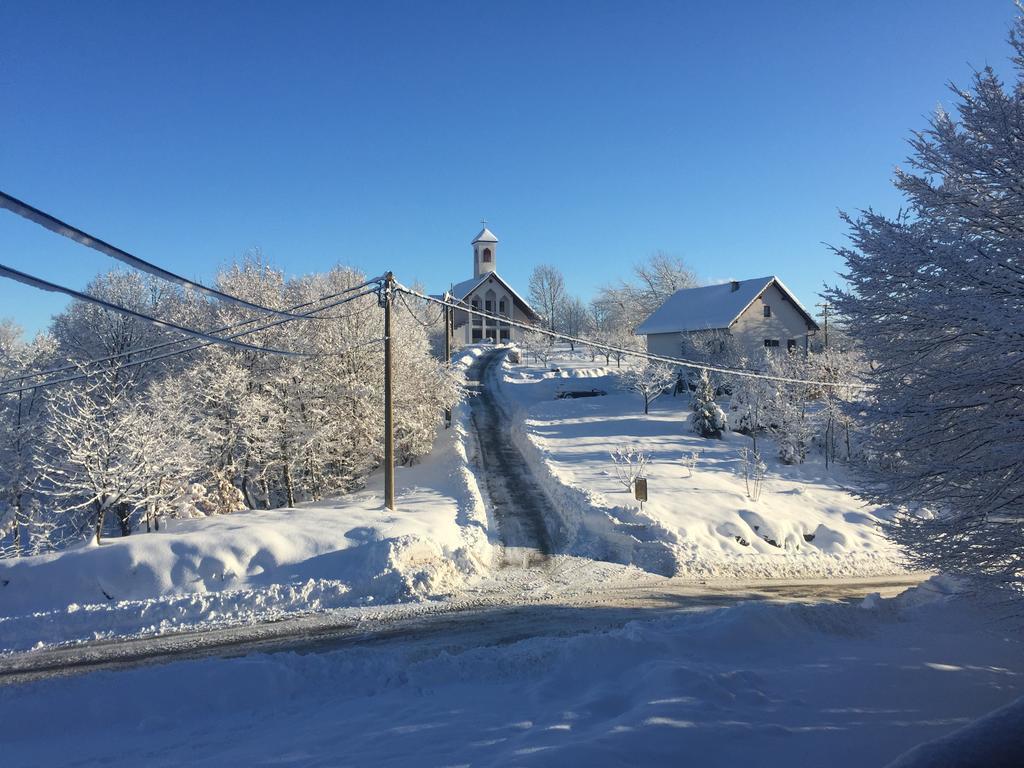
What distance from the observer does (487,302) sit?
208 ft

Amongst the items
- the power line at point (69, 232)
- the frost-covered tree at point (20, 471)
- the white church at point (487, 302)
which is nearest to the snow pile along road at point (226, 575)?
the power line at point (69, 232)

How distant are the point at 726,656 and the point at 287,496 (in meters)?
18.6

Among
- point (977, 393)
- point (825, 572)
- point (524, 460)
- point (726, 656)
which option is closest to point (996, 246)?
point (977, 393)

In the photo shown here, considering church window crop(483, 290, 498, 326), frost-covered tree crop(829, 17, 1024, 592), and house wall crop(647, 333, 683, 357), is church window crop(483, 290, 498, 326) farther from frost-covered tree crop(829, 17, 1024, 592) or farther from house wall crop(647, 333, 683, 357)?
frost-covered tree crop(829, 17, 1024, 592)

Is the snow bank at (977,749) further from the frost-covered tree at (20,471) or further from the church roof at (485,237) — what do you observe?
the church roof at (485,237)

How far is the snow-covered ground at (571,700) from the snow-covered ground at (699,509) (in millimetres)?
2700

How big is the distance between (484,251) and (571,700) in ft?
219

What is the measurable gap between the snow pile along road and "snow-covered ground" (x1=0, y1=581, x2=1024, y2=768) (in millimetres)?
3235

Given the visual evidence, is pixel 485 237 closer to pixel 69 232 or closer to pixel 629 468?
pixel 629 468

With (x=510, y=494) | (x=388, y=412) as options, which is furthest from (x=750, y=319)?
(x=388, y=412)

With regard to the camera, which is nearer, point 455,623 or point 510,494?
point 455,623

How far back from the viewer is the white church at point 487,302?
2473 inches

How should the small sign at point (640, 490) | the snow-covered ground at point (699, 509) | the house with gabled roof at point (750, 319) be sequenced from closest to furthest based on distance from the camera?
the snow-covered ground at point (699, 509)
the small sign at point (640, 490)
the house with gabled roof at point (750, 319)

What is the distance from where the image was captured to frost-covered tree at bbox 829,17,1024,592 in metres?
6.54
